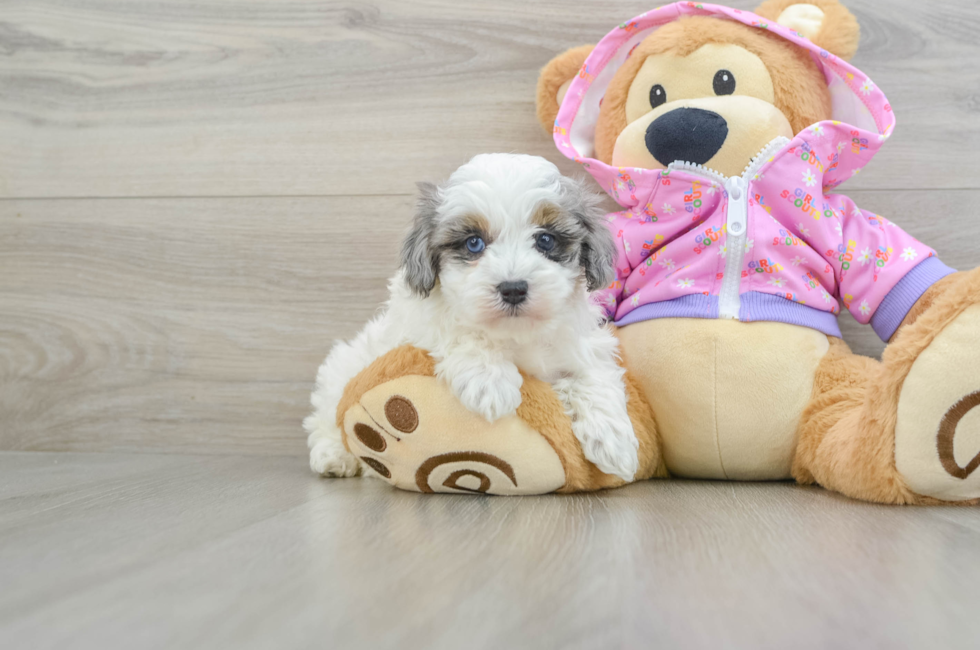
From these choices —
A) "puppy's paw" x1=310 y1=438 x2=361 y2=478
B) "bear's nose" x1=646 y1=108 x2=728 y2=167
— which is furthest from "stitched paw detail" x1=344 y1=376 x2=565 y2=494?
"bear's nose" x1=646 y1=108 x2=728 y2=167

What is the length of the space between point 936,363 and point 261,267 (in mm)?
1478

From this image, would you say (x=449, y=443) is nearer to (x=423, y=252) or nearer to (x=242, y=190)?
(x=423, y=252)

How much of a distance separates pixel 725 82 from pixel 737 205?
0.25 metres

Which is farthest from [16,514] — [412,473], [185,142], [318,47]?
[318,47]

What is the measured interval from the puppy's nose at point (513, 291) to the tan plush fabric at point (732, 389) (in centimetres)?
37

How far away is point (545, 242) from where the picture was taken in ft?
3.91

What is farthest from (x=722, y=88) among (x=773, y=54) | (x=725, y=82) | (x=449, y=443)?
(x=449, y=443)

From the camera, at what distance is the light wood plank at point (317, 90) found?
1604 millimetres

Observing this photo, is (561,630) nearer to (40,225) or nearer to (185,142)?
(185,142)

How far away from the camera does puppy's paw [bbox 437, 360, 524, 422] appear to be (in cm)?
114

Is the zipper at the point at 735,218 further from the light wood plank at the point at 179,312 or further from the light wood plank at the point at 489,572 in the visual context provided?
the light wood plank at the point at 179,312

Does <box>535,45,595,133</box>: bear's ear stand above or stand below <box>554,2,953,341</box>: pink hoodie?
above

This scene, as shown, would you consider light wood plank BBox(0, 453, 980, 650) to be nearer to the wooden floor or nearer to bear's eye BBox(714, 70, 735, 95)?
the wooden floor

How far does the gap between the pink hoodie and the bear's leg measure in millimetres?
228
